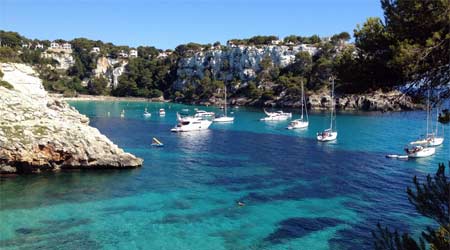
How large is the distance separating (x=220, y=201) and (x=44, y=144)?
52.3 ft

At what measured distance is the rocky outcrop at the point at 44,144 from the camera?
3291cm

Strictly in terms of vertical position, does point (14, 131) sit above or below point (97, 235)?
above

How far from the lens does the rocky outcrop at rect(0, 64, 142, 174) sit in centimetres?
3291

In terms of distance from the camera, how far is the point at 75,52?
191750mm

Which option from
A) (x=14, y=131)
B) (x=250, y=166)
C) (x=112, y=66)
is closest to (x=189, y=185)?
(x=250, y=166)

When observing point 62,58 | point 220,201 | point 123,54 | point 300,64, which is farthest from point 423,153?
point 123,54

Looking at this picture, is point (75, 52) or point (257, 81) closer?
point (257, 81)

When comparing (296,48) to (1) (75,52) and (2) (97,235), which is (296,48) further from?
(2) (97,235)

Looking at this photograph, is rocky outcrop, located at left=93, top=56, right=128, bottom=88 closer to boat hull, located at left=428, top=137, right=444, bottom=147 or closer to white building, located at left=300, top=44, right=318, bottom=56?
white building, located at left=300, top=44, right=318, bottom=56

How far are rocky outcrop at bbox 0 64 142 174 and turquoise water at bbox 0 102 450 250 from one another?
135cm

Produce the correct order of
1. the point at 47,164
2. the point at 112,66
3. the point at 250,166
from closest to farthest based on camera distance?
the point at 47,164 → the point at 250,166 → the point at 112,66

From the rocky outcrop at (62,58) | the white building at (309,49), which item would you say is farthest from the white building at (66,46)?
the white building at (309,49)

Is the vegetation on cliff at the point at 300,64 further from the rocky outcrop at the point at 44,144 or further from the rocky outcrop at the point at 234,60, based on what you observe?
the rocky outcrop at the point at 44,144

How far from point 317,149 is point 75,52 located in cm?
16658
